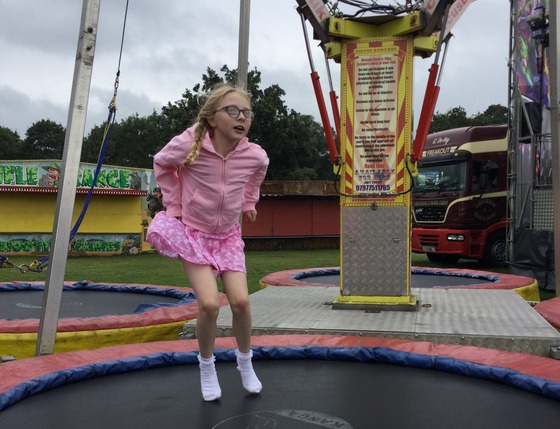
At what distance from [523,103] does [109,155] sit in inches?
1226

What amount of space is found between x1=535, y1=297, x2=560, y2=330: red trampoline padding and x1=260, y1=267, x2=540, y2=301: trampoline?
0.77 m

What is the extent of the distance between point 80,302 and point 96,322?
1.38 meters

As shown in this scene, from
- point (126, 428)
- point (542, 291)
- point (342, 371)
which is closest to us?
point (126, 428)

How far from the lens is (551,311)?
347 centimetres

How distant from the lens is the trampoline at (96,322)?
120 inches

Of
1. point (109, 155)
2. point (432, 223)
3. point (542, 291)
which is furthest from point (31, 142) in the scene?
point (542, 291)

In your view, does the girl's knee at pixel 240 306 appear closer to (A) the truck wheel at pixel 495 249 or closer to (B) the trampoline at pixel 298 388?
(B) the trampoline at pixel 298 388

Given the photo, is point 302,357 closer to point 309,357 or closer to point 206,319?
point 309,357

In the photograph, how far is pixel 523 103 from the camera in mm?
6836

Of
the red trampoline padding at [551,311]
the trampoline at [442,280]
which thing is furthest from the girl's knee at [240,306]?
the trampoline at [442,280]

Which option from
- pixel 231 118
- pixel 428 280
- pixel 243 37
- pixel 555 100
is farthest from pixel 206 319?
pixel 428 280

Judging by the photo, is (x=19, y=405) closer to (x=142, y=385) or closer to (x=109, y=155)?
(x=142, y=385)

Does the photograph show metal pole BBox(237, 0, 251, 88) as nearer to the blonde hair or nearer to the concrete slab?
the concrete slab

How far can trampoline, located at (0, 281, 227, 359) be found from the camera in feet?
10.0
